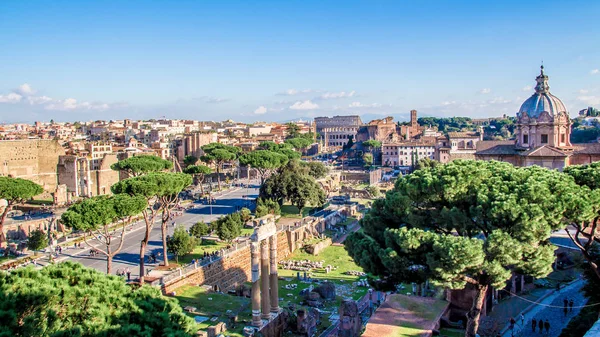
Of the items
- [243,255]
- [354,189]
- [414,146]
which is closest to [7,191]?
[243,255]

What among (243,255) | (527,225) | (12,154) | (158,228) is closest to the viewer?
(527,225)

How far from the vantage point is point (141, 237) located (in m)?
28.2

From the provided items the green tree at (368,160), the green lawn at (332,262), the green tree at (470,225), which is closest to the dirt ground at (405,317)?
the green tree at (470,225)

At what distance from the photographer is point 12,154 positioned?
44.3 metres

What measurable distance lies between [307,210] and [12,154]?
26.8m

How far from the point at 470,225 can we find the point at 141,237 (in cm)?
1984

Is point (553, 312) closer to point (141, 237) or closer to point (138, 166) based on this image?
point (141, 237)

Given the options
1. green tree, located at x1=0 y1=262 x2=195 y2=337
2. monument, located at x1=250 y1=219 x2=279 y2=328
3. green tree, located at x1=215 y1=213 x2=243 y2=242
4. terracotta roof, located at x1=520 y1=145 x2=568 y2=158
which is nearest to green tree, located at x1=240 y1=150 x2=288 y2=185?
green tree, located at x1=215 y1=213 x2=243 y2=242

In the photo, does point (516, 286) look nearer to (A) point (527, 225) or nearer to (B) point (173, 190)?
(A) point (527, 225)

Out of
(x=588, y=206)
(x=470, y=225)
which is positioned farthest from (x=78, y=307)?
(x=588, y=206)

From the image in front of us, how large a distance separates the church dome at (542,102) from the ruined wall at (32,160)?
39.9m

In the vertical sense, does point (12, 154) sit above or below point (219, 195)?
above

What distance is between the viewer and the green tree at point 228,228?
87.9 ft

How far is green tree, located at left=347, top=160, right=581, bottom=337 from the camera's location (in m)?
12.8
